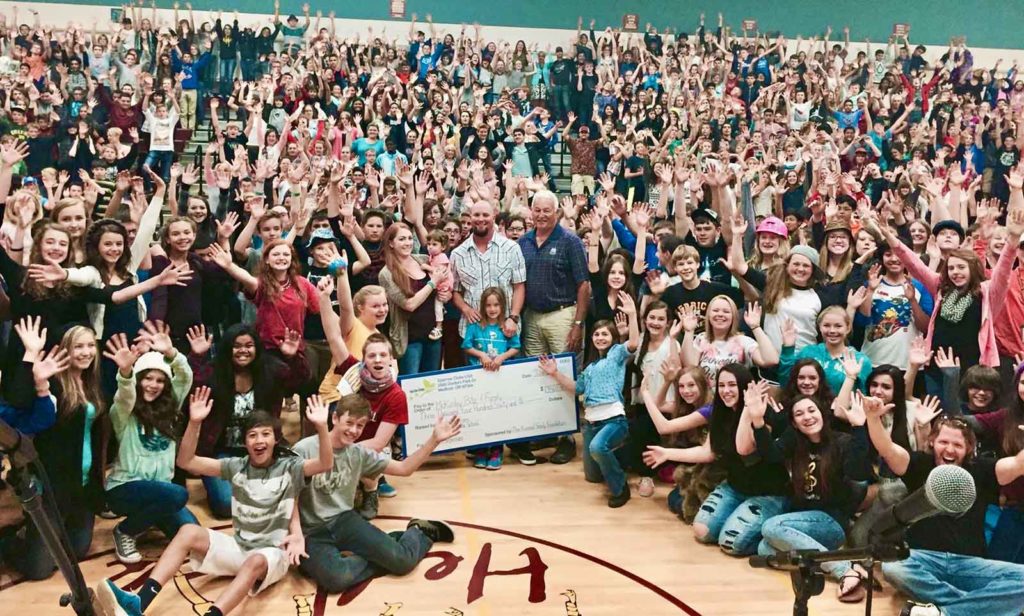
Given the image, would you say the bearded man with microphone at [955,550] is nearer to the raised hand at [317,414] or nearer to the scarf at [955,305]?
the scarf at [955,305]

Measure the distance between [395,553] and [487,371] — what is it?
1.98 m

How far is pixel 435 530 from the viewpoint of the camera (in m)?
5.28

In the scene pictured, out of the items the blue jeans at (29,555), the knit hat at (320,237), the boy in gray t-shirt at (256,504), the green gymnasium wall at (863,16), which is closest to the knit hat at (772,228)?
the knit hat at (320,237)

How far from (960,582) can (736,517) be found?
4.10ft

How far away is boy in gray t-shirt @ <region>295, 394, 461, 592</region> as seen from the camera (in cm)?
481

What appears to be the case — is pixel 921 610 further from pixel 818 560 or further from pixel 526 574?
pixel 818 560

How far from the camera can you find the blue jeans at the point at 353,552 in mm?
4754

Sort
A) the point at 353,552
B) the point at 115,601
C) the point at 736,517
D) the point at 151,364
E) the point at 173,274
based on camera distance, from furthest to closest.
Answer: the point at 173,274 < the point at 736,517 < the point at 151,364 < the point at 353,552 < the point at 115,601

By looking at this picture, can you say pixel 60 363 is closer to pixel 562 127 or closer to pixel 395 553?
pixel 395 553

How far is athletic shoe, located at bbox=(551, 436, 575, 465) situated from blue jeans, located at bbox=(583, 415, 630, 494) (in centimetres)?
37

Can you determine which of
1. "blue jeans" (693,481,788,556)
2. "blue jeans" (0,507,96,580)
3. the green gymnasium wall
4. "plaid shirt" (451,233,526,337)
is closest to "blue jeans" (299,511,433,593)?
"blue jeans" (0,507,96,580)

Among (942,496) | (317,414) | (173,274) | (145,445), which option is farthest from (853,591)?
(173,274)

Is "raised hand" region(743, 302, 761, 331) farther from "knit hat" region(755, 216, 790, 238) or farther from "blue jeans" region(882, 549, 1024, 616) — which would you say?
"blue jeans" region(882, 549, 1024, 616)

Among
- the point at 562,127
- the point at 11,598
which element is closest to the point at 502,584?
the point at 11,598
